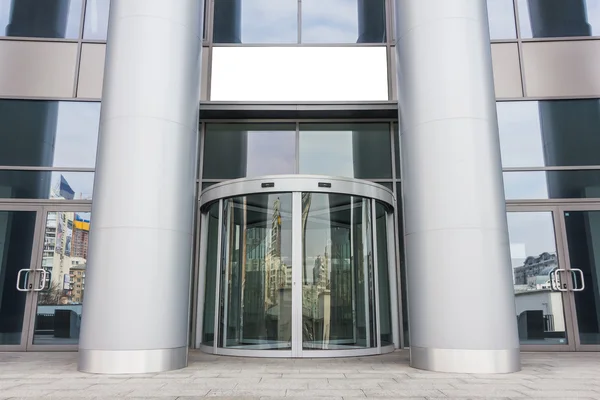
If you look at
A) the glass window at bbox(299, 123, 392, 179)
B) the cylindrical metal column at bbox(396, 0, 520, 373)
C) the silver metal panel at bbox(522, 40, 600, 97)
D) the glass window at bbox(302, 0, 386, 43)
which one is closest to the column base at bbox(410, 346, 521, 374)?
the cylindrical metal column at bbox(396, 0, 520, 373)

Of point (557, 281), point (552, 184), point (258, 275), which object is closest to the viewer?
point (258, 275)

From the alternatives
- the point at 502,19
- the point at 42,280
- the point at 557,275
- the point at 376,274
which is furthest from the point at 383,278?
the point at 42,280

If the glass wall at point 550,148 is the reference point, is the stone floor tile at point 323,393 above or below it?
below

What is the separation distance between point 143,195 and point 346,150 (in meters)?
4.35

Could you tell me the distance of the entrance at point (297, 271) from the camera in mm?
6914

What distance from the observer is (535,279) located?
8148mm

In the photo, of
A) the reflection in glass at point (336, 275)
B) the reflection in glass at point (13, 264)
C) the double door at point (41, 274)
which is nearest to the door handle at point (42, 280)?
the double door at point (41, 274)

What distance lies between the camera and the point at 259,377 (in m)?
5.04

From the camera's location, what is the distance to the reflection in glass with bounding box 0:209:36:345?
7.95 metres

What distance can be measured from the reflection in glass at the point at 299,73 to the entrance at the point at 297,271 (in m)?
2.21

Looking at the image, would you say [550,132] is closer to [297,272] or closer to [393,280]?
[393,280]

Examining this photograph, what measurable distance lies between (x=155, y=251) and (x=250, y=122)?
4.10 meters

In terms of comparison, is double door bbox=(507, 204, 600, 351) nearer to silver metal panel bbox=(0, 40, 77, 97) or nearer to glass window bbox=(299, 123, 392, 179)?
glass window bbox=(299, 123, 392, 179)

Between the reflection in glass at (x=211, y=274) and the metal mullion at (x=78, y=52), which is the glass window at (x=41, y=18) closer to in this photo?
the metal mullion at (x=78, y=52)
